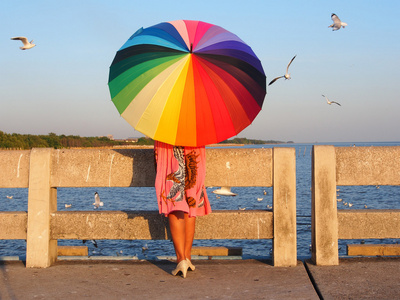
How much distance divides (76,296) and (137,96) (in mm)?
1965

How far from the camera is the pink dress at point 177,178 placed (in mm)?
5379

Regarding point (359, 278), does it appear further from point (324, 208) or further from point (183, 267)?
point (183, 267)

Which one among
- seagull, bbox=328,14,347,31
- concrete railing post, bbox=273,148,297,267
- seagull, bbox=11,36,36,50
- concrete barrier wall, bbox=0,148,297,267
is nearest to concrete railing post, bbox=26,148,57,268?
concrete barrier wall, bbox=0,148,297,267

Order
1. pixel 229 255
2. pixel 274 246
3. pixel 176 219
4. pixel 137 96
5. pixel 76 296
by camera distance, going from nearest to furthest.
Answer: pixel 76 296 < pixel 137 96 < pixel 176 219 < pixel 274 246 < pixel 229 255

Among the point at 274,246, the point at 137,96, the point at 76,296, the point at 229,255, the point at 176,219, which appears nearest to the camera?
the point at 76,296

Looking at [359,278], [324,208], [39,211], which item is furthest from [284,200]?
[39,211]

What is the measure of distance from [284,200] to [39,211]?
2.85 m

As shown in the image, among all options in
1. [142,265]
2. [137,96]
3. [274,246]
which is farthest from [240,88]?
[142,265]

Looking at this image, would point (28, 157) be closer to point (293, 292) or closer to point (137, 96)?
point (137, 96)

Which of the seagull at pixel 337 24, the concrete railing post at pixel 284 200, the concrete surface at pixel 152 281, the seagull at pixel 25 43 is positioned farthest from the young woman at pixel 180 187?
the seagull at pixel 337 24

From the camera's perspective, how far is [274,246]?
5.90m

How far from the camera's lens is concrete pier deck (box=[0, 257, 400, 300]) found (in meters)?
4.78

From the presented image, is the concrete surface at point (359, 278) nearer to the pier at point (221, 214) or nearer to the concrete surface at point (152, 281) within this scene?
the pier at point (221, 214)

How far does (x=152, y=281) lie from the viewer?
17.2ft
